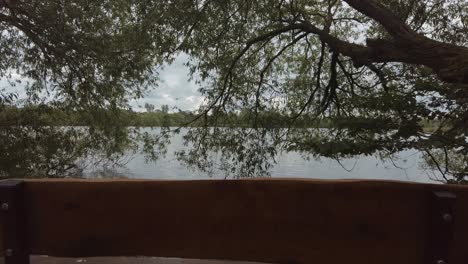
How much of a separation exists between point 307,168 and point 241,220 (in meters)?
13.3

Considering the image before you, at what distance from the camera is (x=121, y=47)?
859 cm

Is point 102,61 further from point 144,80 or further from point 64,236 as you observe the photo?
point 64,236

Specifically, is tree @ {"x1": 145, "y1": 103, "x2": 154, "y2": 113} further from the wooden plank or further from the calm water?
the wooden plank

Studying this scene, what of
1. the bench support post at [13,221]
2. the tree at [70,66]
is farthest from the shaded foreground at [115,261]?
the tree at [70,66]

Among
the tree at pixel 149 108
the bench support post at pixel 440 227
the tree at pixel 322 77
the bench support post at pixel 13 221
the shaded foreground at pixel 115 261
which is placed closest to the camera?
the bench support post at pixel 440 227

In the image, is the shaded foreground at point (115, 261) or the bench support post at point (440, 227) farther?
the shaded foreground at point (115, 261)

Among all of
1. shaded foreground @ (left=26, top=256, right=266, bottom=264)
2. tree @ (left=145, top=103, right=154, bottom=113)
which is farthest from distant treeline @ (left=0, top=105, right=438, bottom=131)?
shaded foreground @ (left=26, top=256, right=266, bottom=264)

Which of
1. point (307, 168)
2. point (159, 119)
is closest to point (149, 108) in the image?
point (159, 119)

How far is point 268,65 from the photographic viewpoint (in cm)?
1073

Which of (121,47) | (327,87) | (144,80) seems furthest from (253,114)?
(121,47)

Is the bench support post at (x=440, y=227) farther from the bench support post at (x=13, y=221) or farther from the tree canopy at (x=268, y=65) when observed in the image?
the tree canopy at (x=268, y=65)

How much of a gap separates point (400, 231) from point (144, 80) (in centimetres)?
820

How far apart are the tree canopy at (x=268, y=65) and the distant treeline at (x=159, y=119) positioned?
0.06m

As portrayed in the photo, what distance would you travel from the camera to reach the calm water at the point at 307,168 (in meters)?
10.3
